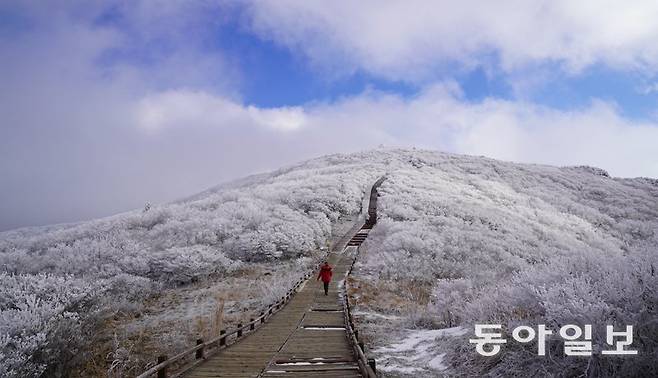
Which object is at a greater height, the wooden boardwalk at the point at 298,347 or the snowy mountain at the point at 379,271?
the snowy mountain at the point at 379,271

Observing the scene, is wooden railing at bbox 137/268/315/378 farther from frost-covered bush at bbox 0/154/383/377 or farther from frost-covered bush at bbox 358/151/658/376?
frost-covered bush at bbox 358/151/658/376

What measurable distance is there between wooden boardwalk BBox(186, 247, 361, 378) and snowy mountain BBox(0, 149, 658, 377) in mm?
1409

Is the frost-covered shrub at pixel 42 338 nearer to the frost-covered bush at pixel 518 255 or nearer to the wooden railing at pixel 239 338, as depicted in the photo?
the wooden railing at pixel 239 338

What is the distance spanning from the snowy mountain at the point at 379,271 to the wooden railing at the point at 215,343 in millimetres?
1454

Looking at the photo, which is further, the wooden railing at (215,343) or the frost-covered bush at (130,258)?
the frost-covered bush at (130,258)

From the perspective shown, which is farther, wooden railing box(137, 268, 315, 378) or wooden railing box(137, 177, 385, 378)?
wooden railing box(137, 268, 315, 378)

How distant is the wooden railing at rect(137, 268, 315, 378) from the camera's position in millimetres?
8797

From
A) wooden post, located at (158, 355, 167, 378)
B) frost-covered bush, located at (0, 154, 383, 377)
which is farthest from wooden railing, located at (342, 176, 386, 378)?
wooden post, located at (158, 355, 167, 378)

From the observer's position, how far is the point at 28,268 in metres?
24.1

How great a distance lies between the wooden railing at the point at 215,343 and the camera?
8.80m
